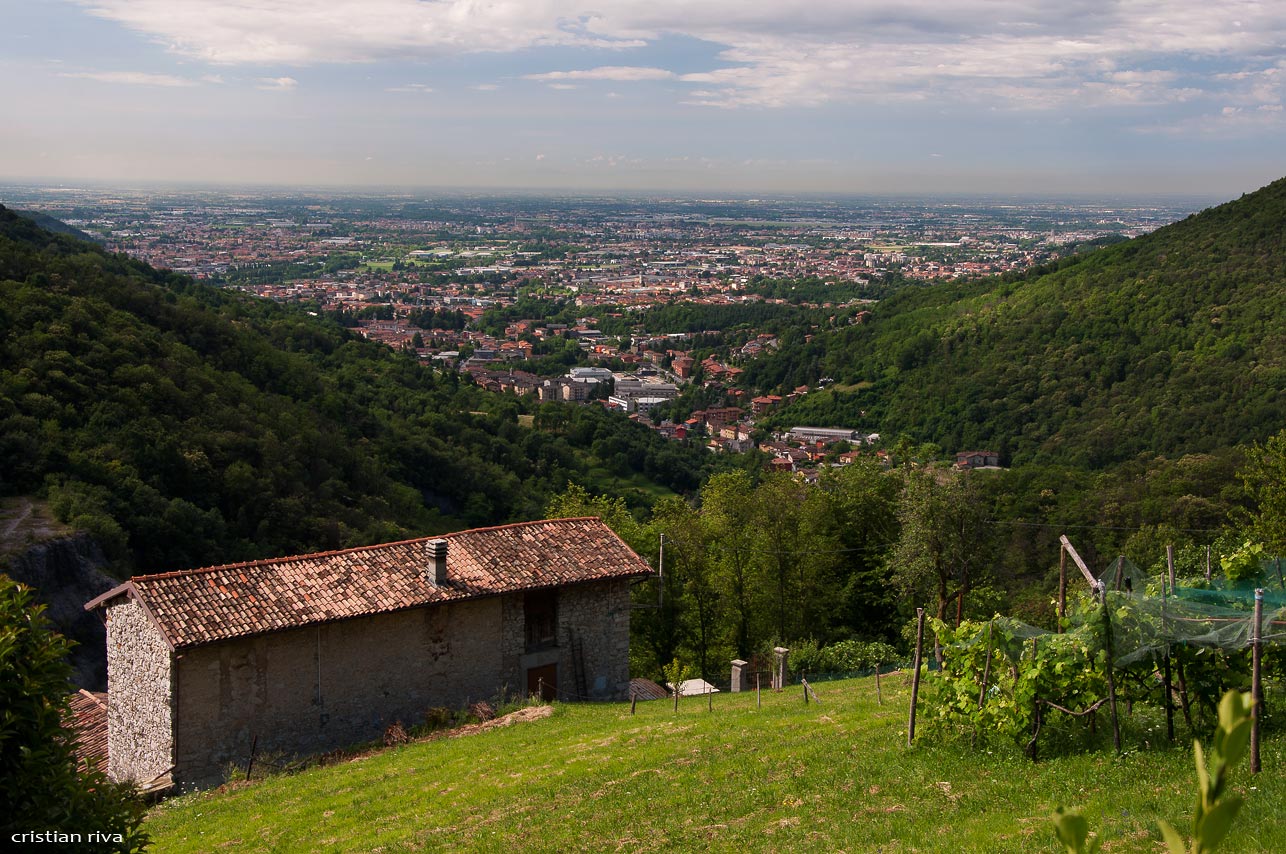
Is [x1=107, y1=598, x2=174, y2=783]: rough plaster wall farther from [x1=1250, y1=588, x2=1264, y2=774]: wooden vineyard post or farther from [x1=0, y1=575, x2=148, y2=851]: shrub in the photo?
[x1=1250, y1=588, x2=1264, y2=774]: wooden vineyard post

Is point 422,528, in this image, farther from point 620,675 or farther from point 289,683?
point 289,683

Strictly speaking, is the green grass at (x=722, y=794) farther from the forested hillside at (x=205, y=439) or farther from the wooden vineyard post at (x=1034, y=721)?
the forested hillside at (x=205, y=439)

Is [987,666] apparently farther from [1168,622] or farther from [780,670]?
[780,670]

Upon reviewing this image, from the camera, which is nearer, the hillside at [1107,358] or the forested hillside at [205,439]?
the forested hillside at [205,439]

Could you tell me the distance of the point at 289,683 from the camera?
14680mm

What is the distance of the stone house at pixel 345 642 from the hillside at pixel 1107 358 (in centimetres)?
3642

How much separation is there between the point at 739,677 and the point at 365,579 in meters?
7.33

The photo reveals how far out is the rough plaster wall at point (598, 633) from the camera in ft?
57.7

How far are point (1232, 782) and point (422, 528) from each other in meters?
30.9

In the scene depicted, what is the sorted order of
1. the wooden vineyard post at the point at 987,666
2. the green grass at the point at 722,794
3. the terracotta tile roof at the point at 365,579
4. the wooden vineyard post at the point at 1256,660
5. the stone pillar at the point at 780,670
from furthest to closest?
the stone pillar at the point at 780,670
the terracotta tile roof at the point at 365,579
the wooden vineyard post at the point at 987,666
the wooden vineyard post at the point at 1256,660
the green grass at the point at 722,794

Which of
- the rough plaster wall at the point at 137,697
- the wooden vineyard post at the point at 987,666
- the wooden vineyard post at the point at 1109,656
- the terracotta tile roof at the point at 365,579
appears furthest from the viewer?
the terracotta tile roof at the point at 365,579

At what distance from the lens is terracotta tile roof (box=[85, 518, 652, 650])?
14203 millimetres

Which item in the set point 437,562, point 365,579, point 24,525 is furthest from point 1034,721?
point 24,525

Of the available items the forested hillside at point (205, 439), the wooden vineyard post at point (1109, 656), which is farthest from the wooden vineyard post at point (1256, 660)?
the forested hillside at point (205, 439)
